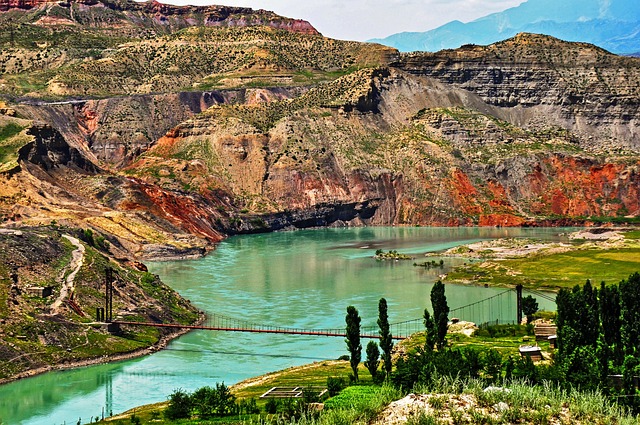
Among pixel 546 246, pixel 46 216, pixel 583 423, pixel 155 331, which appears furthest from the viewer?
pixel 546 246

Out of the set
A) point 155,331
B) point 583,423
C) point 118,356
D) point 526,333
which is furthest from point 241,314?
point 583,423

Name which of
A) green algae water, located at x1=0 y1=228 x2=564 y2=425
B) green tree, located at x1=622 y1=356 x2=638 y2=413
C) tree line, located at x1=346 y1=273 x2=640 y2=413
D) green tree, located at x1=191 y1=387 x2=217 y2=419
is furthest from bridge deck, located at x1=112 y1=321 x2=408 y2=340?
A: green tree, located at x1=622 y1=356 x2=638 y2=413

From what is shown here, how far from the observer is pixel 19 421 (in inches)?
2731

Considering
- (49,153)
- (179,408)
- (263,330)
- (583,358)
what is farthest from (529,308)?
(49,153)

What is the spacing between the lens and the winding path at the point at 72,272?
310ft

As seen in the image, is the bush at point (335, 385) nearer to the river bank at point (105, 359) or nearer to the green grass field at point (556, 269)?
the river bank at point (105, 359)

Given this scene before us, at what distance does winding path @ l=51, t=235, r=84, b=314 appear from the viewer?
94637 mm

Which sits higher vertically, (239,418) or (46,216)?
(46,216)

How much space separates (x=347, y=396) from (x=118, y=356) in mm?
37169

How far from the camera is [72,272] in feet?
340

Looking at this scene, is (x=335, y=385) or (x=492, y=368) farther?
(x=335, y=385)

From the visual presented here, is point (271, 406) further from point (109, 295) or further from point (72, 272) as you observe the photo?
point (72, 272)

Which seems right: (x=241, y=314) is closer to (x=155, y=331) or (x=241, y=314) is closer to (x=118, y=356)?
(x=155, y=331)

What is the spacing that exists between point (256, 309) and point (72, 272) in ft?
65.6
